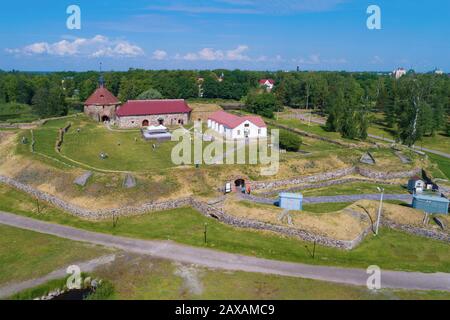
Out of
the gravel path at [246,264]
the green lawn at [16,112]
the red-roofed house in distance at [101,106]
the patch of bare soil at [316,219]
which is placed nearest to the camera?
the gravel path at [246,264]

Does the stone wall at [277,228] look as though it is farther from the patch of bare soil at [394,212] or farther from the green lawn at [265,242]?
the patch of bare soil at [394,212]

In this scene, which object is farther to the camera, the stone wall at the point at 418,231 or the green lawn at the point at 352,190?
the green lawn at the point at 352,190

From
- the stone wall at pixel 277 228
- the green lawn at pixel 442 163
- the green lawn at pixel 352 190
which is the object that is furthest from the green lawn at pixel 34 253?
the green lawn at pixel 442 163

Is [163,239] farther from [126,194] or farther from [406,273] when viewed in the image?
[406,273]

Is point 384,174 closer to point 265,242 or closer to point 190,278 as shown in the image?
point 265,242

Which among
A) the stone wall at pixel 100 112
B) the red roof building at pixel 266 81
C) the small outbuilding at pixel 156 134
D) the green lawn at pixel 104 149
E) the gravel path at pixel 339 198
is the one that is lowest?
the gravel path at pixel 339 198

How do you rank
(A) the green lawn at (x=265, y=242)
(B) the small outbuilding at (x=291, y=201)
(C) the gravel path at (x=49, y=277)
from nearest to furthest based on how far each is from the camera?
(C) the gravel path at (x=49, y=277)
(A) the green lawn at (x=265, y=242)
(B) the small outbuilding at (x=291, y=201)
